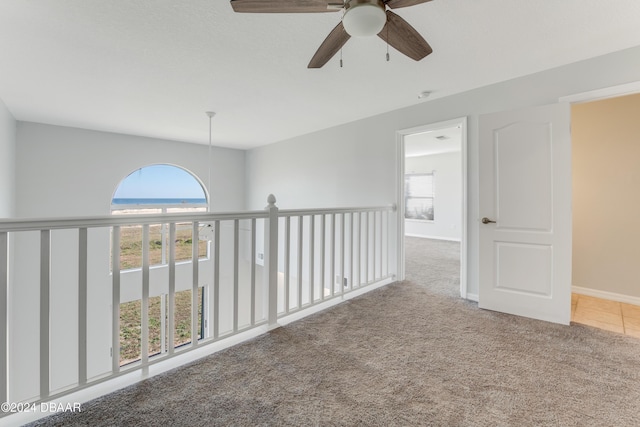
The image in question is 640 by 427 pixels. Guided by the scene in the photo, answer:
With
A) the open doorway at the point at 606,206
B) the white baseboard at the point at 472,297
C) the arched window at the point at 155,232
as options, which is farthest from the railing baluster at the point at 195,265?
the open doorway at the point at 606,206

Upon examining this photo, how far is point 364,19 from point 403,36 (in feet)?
1.32

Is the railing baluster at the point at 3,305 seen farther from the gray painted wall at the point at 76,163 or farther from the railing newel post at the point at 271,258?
the gray painted wall at the point at 76,163

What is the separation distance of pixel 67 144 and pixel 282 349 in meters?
4.91

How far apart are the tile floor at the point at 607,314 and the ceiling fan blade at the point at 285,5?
124 inches

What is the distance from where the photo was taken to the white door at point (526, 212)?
7.78 feet

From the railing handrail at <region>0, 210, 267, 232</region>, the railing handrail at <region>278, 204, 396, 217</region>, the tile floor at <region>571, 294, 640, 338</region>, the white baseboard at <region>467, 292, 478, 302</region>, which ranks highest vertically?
the railing handrail at <region>278, 204, 396, 217</region>

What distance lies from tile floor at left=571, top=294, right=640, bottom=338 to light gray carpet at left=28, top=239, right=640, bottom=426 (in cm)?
22

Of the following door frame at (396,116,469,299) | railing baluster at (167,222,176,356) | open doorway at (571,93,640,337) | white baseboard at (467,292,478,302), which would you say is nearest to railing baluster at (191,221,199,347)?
railing baluster at (167,222,176,356)

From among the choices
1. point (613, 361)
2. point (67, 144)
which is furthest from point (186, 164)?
point (613, 361)

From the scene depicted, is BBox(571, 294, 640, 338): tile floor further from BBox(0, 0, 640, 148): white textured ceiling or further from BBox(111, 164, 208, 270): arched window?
BBox(111, 164, 208, 270): arched window

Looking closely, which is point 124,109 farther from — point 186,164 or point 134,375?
point 134,375

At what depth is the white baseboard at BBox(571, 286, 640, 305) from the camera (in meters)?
2.88

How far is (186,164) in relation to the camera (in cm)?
570

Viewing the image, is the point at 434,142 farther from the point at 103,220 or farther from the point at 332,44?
the point at 103,220
